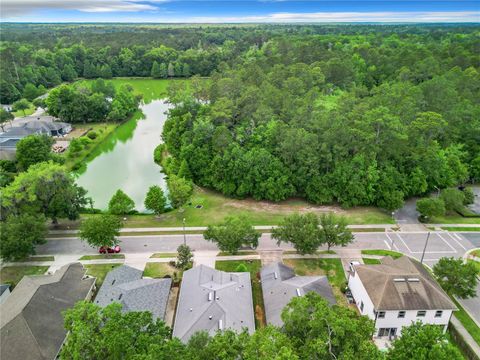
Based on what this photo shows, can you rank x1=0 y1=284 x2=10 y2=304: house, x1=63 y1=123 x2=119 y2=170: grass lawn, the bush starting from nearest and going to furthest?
x1=0 y1=284 x2=10 y2=304: house, the bush, x1=63 y1=123 x2=119 y2=170: grass lawn

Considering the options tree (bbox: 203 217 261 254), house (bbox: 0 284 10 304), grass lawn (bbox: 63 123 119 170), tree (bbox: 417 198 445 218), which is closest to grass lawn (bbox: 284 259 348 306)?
tree (bbox: 203 217 261 254)

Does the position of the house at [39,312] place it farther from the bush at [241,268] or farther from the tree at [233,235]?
the bush at [241,268]

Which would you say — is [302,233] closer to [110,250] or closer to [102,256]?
[110,250]

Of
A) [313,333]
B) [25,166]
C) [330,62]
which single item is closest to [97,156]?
[25,166]

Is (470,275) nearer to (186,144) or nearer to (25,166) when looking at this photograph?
(186,144)

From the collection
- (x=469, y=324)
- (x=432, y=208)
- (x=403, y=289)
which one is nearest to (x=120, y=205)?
(x=403, y=289)

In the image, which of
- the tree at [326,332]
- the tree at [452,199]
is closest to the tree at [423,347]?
the tree at [326,332]

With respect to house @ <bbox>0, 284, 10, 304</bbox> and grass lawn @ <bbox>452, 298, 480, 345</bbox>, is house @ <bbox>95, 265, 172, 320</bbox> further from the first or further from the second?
grass lawn @ <bbox>452, 298, 480, 345</bbox>
